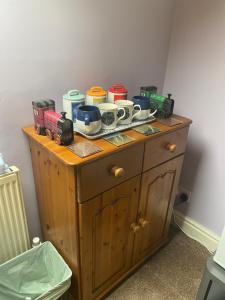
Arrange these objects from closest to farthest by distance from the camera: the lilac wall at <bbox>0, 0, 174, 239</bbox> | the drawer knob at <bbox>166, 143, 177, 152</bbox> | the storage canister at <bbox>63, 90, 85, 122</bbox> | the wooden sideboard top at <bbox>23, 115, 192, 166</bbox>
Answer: the wooden sideboard top at <bbox>23, 115, 192, 166</bbox>
the lilac wall at <bbox>0, 0, 174, 239</bbox>
the storage canister at <bbox>63, 90, 85, 122</bbox>
the drawer knob at <bbox>166, 143, 177, 152</bbox>

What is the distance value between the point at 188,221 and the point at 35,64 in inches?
56.6

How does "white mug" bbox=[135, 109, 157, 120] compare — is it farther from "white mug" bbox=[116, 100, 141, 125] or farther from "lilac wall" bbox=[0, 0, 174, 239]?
"lilac wall" bbox=[0, 0, 174, 239]

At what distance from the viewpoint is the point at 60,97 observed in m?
Answer: 1.19

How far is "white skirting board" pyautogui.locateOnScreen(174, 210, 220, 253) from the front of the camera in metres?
1.67

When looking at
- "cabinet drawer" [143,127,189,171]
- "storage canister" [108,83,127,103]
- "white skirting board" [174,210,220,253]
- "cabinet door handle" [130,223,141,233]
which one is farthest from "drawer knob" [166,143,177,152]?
"white skirting board" [174,210,220,253]

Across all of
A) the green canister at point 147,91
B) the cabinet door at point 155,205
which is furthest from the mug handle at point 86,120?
the green canister at point 147,91

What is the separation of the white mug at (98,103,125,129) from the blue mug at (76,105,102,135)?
0.04 metres

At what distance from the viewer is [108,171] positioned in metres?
0.98

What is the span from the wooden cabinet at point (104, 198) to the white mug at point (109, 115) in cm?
8

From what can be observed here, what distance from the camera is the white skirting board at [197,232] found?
5.47 feet

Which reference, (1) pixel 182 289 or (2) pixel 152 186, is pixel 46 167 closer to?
(2) pixel 152 186

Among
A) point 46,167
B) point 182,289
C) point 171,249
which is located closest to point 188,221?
point 171,249

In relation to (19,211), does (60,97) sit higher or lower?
higher

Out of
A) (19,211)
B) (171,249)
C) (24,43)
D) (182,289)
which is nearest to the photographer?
(24,43)
